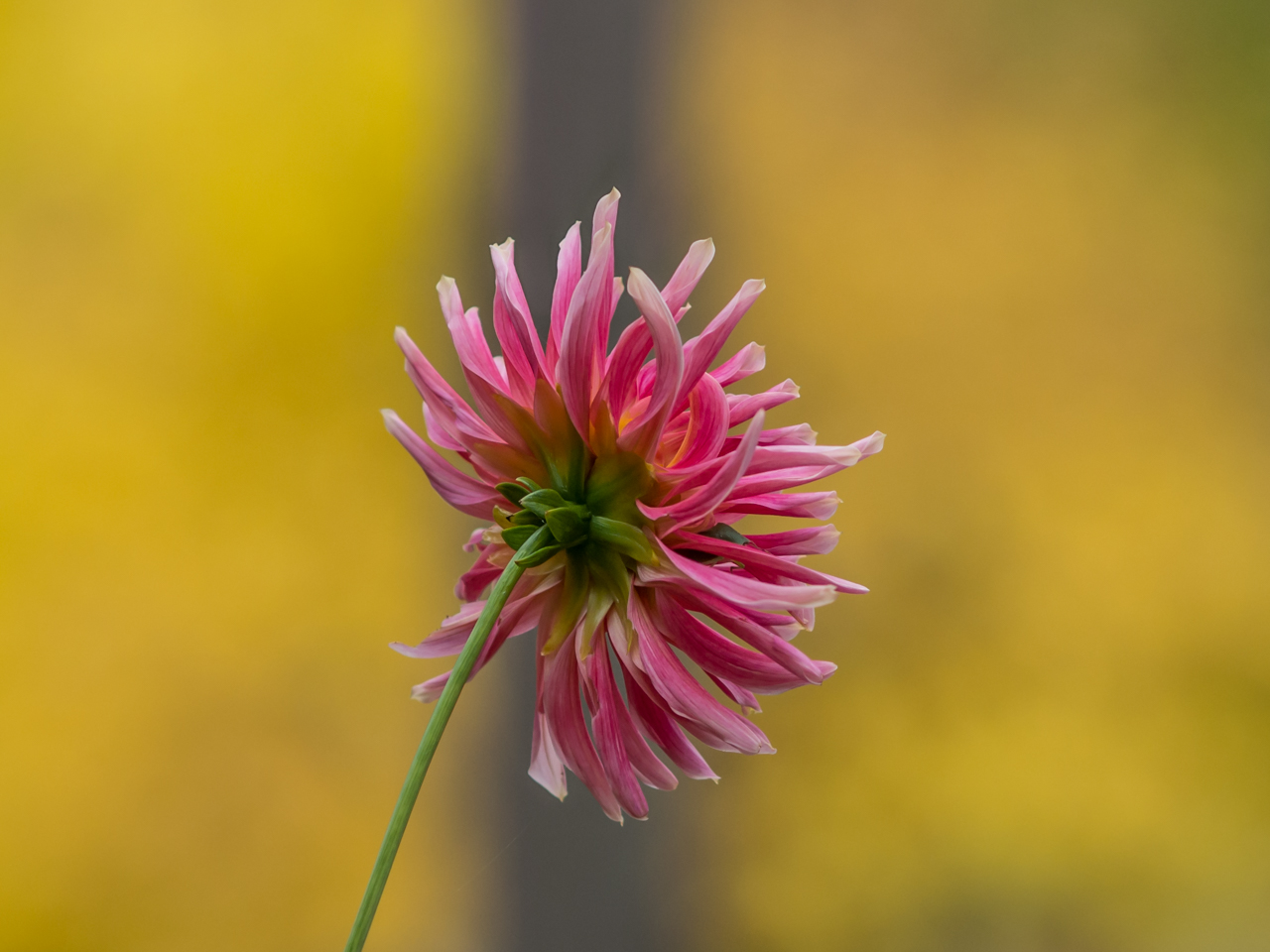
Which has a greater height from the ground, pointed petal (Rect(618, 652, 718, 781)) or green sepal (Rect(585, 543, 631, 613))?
green sepal (Rect(585, 543, 631, 613))

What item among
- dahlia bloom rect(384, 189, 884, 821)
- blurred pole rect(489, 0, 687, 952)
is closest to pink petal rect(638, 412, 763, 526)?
dahlia bloom rect(384, 189, 884, 821)

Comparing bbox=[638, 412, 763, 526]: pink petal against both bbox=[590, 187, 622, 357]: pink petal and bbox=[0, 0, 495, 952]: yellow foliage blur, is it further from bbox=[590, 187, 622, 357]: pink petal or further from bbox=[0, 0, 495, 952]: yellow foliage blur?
bbox=[0, 0, 495, 952]: yellow foliage blur

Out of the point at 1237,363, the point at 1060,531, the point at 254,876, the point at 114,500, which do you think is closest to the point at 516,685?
the point at 254,876

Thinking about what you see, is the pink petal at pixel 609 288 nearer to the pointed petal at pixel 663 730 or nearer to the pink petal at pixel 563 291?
the pink petal at pixel 563 291

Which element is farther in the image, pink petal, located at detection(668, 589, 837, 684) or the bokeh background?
the bokeh background

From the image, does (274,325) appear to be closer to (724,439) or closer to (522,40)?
(522,40)

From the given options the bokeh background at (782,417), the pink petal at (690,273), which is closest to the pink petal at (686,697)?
the pink petal at (690,273)

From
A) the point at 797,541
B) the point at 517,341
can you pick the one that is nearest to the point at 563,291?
the point at 517,341
